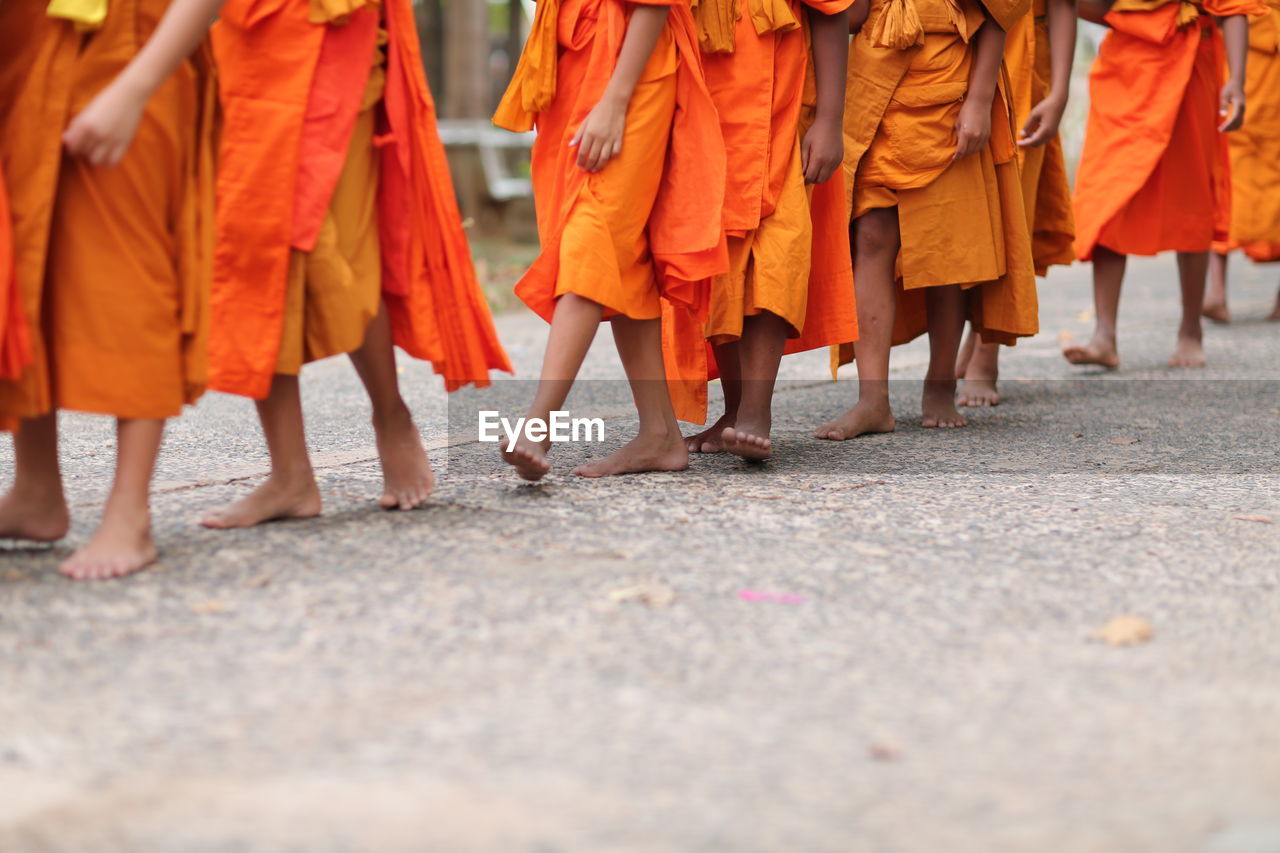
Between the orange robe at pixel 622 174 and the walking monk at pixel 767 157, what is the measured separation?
14 cm

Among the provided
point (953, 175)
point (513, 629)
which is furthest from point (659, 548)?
point (953, 175)

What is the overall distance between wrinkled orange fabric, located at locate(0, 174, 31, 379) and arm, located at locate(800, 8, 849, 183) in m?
2.05

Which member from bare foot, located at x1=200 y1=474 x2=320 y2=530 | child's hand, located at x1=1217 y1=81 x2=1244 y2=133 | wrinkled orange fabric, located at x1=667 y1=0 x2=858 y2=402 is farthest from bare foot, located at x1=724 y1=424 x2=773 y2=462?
child's hand, located at x1=1217 y1=81 x2=1244 y2=133

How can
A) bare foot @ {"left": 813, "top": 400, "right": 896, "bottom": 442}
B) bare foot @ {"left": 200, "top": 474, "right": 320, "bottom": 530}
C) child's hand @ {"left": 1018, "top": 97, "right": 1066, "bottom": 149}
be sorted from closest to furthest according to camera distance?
1. bare foot @ {"left": 200, "top": 474, "right": 320, "bottom": 530}
2. bare foot @ {"left": 813, "top": 400, "right": 896, "bottom": 442}
3. child's hand @ {"left": 1018, "top": 97, "right": 1066, "bottom": 149}

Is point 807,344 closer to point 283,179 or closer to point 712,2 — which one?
point 712,2

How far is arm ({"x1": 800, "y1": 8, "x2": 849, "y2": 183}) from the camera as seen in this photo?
3859 mm

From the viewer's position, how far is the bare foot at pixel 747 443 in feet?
12.2

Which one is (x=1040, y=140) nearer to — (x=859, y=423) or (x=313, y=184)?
(x=859, y=423)

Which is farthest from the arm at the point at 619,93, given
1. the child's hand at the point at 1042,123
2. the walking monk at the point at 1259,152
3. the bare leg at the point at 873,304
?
the walking monk at the point at 1259,152

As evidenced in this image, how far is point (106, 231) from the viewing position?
2.66m

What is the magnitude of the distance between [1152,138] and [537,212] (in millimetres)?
3107

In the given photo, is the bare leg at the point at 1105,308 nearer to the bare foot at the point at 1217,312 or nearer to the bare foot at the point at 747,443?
the bare foot at the point at 1217,312

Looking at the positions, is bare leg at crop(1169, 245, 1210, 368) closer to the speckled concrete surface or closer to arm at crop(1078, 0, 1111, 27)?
arm at crop(1078, 0, 1111, 27)

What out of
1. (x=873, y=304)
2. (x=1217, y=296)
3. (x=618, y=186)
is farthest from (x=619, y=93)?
(x=1217, y=296)
